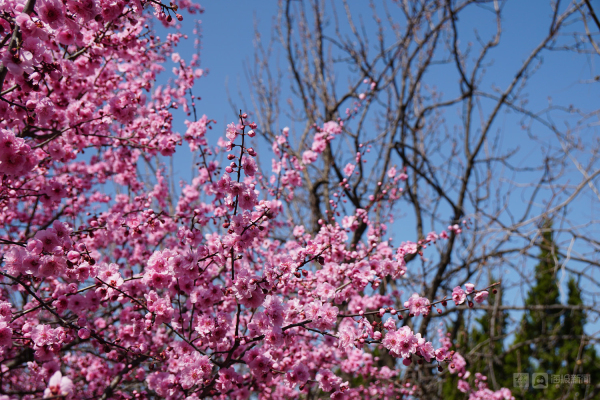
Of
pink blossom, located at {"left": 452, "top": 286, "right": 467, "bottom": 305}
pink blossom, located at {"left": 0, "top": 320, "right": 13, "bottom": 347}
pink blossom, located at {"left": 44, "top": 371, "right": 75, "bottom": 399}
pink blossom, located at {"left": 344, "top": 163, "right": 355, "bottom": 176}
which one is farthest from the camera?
pink blossom, located at {"left": 344, "top": 163, "right": 355, "bottom": 176}

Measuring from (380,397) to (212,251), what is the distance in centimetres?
424

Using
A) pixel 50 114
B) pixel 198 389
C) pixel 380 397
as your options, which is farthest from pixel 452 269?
pixel 50 114

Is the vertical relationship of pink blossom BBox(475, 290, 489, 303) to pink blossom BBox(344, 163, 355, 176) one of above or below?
below

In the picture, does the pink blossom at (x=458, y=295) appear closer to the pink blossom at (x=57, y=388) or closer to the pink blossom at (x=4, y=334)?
the pink blossom at (x=57, y=388)

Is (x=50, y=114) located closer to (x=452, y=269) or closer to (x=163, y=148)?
(x=163, y=148)

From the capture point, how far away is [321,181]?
6.29 meters

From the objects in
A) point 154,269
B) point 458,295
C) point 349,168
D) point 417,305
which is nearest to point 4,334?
point 154,269

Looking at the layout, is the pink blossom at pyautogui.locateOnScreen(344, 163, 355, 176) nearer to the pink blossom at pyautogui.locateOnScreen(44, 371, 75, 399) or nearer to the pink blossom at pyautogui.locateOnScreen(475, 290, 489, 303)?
the pink blossom at pyautogui.locateOnScreen(475, 290, 489, 303)

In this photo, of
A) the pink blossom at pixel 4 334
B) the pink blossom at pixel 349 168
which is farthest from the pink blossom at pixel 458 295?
the pink blossom at pixel 4 334

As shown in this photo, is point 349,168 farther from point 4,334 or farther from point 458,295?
point 4,334

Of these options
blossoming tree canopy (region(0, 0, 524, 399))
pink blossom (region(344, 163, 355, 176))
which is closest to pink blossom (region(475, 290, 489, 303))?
blossoming tree canopy (region(0, 0, 524, 399))

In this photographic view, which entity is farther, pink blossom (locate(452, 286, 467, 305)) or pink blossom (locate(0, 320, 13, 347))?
pink blossom (locate(452, 286, 467, 305))

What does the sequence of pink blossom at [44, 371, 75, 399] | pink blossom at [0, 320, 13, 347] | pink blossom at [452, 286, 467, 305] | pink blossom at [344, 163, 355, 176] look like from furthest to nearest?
pink blossom at [344, 163, 355, 176], pink blossom at [452, 286, 467, 305], pink blossom at [0, 320, 13, 347], pink blossom at [44, 371, 75, 399]

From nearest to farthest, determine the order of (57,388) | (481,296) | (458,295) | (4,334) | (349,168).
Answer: (57,388) → (4,334) → (481,296) → (458,295) → (349,168)
